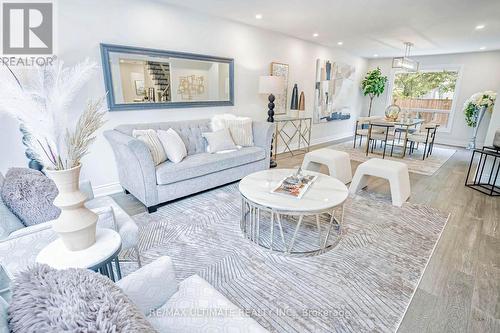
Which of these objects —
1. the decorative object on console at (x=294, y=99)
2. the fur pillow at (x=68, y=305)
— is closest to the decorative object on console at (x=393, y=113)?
the decorative object on console at (x=294, y=99)

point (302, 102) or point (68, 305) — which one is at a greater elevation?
point (302, 102)

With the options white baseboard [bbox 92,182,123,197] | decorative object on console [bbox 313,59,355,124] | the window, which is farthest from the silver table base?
the window

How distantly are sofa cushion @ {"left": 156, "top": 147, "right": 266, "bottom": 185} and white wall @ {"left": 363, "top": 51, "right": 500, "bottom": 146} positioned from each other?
6.17m

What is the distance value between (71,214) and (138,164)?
62.9 inches

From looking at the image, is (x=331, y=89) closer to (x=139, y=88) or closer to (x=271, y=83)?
(x=271, y=83)

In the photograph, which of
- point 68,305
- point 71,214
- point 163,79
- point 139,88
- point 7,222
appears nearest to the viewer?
point 68,305

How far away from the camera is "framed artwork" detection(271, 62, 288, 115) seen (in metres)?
4.94

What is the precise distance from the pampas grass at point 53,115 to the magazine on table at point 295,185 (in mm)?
1501

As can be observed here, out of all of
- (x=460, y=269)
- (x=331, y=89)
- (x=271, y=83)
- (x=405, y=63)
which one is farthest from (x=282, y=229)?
(x=331, y=89)

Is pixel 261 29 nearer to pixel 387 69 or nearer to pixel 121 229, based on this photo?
pixel 121 229

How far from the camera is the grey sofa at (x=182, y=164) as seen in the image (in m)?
2.66

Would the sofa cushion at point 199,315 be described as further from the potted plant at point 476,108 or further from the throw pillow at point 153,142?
the potted plant at point 476,108

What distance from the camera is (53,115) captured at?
38.9 inches

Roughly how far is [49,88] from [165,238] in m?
1.58
